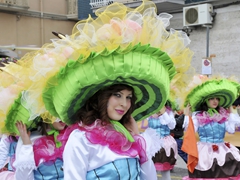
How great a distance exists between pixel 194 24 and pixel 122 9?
11246mm

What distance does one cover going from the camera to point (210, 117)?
6246 mm

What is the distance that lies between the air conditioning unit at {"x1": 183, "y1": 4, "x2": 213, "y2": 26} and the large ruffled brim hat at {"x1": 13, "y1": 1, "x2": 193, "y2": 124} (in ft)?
35.1

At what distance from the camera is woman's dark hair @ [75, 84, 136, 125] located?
2.72 metres

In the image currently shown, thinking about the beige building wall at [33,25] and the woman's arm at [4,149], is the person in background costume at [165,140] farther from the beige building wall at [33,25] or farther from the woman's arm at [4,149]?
the beige building wall at [33,25]

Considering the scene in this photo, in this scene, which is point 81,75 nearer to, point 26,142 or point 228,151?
point 26,142

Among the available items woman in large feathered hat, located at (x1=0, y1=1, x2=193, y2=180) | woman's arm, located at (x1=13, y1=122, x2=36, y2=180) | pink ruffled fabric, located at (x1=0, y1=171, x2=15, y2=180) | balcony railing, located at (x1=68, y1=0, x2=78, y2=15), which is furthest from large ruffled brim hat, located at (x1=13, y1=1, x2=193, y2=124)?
balcony railing, located at (x1=68, y1=0, x2=78, y2=15)

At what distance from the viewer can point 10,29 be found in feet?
60.5

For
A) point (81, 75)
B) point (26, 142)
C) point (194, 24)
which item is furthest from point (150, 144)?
point (194, 24)

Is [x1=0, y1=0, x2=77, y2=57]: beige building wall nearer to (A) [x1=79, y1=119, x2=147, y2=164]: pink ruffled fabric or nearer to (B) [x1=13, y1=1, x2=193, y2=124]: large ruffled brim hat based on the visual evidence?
(B) [x1=13, y1=1, x2=193, y2=124]: large ruffled brim hat

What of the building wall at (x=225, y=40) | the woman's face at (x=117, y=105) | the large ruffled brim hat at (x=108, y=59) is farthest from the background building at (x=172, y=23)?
the woman's face at (x=117, y=105)

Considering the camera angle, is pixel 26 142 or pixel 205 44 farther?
pixel 205 44

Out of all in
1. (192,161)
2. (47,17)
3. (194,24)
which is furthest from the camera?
(47,17)

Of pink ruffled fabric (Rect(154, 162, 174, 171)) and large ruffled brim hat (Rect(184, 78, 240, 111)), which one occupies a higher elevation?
large ruffled brim hat (Rect(184, 78, 240, 111))

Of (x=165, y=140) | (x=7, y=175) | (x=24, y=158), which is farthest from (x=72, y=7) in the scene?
(x=24, y=158)
